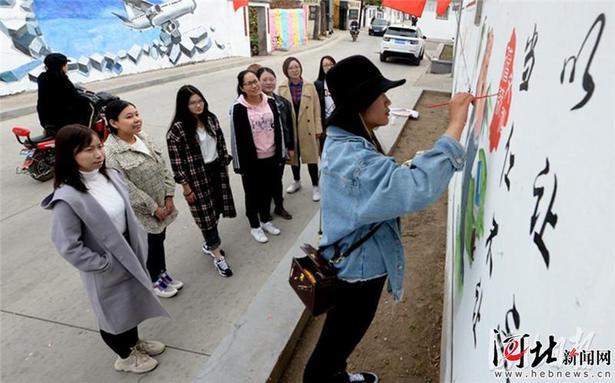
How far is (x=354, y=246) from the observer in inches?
71.8

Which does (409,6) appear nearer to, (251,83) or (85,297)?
(251,83)

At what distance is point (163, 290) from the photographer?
343 cm

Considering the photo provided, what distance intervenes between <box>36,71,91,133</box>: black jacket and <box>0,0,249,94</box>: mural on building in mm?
5750

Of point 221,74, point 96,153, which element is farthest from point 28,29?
point 96,153

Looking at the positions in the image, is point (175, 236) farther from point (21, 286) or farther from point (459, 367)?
point (459, 367)

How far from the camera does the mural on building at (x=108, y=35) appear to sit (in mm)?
9945

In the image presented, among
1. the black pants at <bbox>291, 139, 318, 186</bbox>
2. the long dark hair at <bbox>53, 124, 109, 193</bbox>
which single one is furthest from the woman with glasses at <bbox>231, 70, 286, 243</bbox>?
the long dark hair at <bbox>53, 124, 109, 193</bbox>

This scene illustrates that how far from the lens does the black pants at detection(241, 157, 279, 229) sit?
4.01m

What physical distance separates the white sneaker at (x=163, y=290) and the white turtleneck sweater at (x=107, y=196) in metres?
1.10

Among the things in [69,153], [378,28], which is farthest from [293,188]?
[378,28]

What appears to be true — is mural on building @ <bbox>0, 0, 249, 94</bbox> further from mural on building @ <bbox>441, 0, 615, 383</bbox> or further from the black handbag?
mural on building @ <bbox>441, 0, 615, 383</bbox>

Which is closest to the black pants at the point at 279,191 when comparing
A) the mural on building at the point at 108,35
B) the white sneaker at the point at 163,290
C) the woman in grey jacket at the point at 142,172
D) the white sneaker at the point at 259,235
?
the white sneaker at the point at 259,235

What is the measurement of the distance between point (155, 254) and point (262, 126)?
145cm

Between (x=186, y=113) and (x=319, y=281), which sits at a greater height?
(x=186, y=113)
